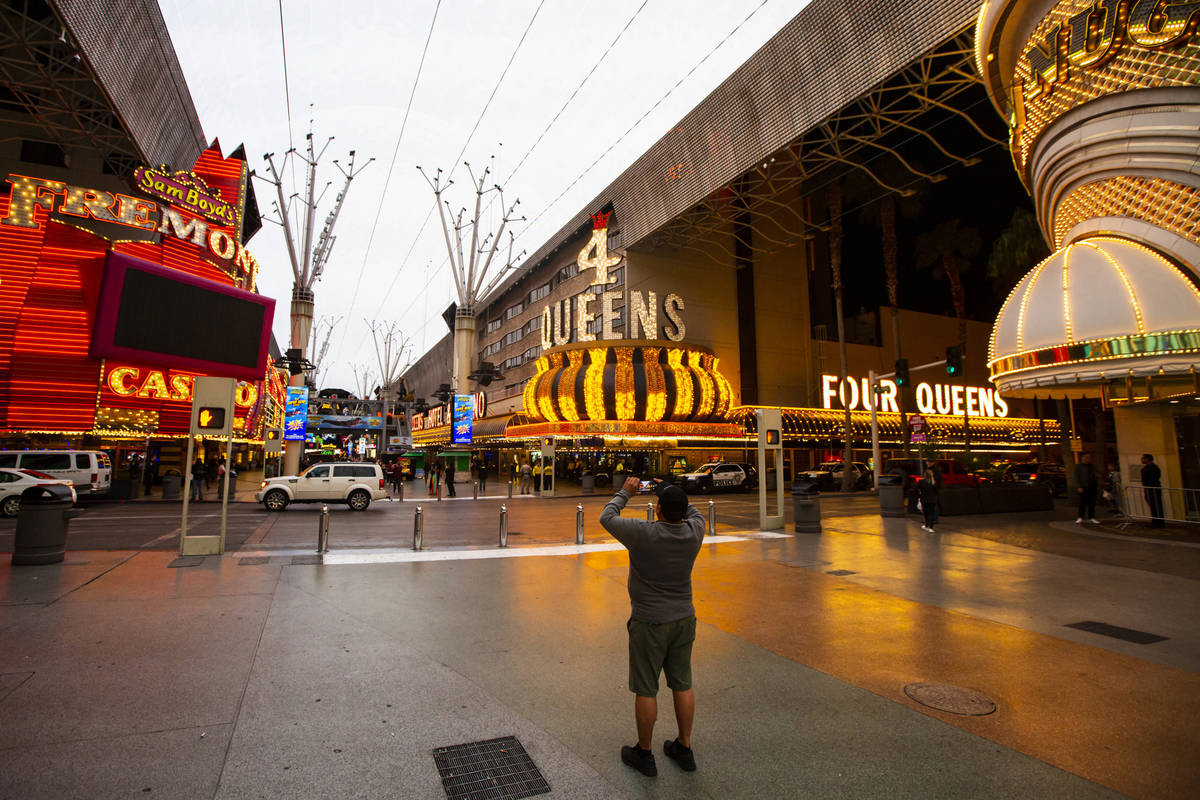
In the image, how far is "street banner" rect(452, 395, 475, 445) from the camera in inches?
1485

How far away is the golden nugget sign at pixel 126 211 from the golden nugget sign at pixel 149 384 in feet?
22.2

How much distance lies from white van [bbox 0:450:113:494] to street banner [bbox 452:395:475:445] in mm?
18272

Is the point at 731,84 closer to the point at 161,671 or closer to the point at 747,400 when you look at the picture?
the point at 747,400

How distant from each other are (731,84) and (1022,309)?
21.2 meters

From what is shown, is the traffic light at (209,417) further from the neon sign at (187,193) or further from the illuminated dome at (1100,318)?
the neon sign at (187,193)

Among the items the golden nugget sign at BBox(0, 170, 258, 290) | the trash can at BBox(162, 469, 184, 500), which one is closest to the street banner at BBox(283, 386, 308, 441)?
the golden nugget sign at BBox(0, 170, 258, 290)

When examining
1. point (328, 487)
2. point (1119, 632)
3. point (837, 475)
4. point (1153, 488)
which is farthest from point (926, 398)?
point (1119, 632)

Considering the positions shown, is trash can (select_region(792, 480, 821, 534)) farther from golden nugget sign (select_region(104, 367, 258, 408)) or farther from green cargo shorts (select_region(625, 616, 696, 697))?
golden nugget sign (select_region(104, 367, 258, 408))

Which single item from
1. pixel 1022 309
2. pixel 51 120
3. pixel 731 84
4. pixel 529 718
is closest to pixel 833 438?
pixel 731 84

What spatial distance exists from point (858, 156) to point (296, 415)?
38981 mm

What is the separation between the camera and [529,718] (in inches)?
170

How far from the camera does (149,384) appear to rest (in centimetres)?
2753

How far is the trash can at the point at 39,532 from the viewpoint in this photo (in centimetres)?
912

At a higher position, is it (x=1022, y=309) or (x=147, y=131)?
(x=147, y=131)
